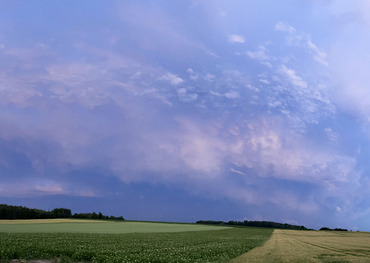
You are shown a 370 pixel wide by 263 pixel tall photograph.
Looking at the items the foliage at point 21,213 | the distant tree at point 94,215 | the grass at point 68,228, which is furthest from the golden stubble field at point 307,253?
the distant tree at point 94,215

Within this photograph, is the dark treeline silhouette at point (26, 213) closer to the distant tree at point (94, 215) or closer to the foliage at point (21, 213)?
the foliage at point (21, 213)

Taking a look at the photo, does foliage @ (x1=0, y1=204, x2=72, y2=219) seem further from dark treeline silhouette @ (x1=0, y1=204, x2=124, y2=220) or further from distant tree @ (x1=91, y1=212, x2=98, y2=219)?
distant tree @ (x1=91, y1=212, x2=98, y2=219)

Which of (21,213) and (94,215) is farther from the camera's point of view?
(94,215)

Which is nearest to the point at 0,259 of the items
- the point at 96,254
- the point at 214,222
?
A: the point at 96,254

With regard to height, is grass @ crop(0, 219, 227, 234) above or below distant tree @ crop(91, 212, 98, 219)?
above

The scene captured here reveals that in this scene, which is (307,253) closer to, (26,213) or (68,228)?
(68,228)

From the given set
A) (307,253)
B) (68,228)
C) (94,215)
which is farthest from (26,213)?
(307,253)

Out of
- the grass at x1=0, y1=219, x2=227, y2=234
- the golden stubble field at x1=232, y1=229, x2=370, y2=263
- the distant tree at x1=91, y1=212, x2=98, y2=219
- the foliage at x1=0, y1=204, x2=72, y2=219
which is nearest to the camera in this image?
the golden stubble field at x1=232, y1=229, x2=370, y2=263

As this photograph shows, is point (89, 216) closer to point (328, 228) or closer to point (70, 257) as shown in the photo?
point (328, 228)

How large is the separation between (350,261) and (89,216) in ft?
483

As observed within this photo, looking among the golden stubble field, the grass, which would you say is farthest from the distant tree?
the golden stubble field

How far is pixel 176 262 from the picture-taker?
853 inches

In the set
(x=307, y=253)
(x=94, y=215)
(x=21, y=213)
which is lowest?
(x=94, y=215)

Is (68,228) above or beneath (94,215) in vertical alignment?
above
